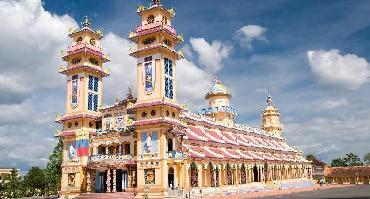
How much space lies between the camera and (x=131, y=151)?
49969 millimetres

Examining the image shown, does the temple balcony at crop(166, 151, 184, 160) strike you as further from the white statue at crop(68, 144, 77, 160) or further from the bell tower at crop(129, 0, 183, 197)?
the white statue at crop(68, 144, 77, 160)

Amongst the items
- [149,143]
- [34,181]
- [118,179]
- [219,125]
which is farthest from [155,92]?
[34,181]

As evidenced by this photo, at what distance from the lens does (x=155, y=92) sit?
158ft

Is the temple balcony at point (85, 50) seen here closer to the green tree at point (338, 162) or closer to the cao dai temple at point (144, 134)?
the cao dai temple at point (144, 134)

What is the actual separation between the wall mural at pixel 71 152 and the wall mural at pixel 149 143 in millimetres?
11778

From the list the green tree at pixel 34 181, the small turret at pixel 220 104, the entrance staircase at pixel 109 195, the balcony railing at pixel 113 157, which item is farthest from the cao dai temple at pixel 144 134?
the green tree at pixel 34 181

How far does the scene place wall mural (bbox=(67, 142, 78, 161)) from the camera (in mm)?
54234

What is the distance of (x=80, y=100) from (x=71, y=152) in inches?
276

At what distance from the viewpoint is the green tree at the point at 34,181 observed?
262 feet

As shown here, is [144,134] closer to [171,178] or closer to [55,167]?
[171,178]

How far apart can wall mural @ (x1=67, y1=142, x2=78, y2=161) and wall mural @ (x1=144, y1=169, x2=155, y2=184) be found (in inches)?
477

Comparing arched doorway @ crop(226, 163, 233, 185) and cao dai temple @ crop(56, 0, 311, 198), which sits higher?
cao dai temple @ crop(56, 0, 311, 198)

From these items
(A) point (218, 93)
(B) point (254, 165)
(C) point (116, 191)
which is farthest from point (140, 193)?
(A) point (218, 93)

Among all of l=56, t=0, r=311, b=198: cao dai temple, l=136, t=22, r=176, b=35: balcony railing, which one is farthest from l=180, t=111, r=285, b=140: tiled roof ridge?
l=136, t=22, r=176, b=35: balcony railing
